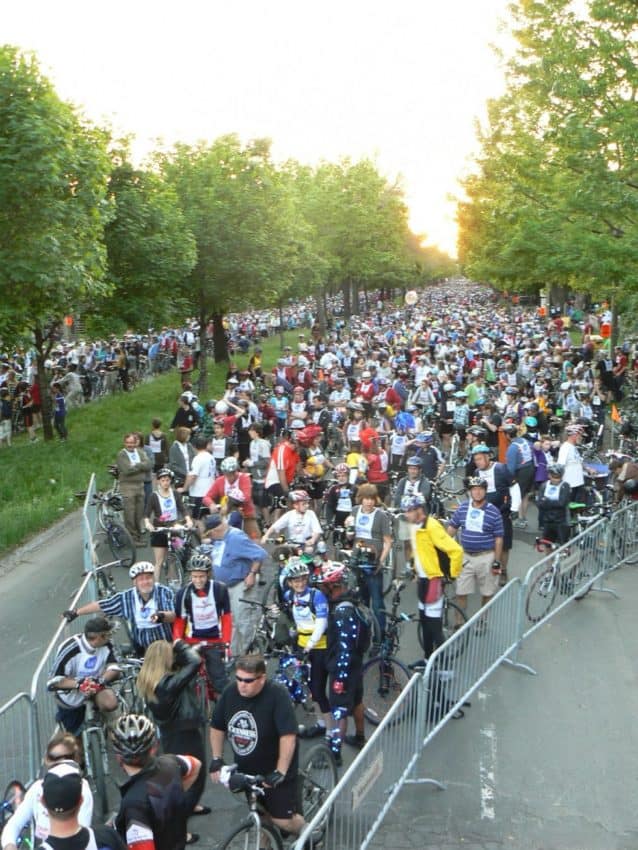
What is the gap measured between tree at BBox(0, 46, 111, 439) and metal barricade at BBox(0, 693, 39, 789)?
35.7ft

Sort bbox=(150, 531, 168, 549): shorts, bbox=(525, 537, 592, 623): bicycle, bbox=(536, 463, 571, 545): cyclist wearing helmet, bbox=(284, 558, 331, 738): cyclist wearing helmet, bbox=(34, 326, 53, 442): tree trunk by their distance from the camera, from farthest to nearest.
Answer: bbox=(34, 326, 53, 442): tree trunk, bbox=(536, 463, 571, 545): cyclist wearing helmet, bbox=(150, 531, 168, 549): shorts, bbox=(525, 537, 592, 623): bicycle, bbox=(284, 558, 331, 738): cyclist wearing helmet

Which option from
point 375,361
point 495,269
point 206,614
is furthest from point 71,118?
point 495,269

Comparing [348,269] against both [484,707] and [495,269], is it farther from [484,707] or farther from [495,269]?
[484,707]

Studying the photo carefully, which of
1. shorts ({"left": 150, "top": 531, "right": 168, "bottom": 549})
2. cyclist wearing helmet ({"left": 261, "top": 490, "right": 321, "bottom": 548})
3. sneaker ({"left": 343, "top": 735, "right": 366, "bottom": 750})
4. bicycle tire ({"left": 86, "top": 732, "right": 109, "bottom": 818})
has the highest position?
cyclist wearing helmet ({"left": 261, "top": 490, "right": 321, "bottom": 548})

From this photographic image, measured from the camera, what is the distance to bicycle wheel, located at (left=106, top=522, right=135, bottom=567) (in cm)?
1205

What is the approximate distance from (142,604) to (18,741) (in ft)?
4.69

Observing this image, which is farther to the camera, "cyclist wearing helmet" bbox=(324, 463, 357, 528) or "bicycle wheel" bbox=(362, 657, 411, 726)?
"cyclist wearing helmet" bbox=(324, 463, 357, 528)

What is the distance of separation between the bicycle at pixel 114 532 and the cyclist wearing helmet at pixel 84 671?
17.7 feet

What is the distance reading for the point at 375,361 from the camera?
2483cm

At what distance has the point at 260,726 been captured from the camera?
5176mm

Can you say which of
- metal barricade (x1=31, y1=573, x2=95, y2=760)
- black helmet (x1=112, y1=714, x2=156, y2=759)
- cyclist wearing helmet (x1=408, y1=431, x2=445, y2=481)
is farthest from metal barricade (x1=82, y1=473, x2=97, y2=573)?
black helmet (x1=112, y1=714, x2=156, y2=759)

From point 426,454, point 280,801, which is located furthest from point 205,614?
point 426,454

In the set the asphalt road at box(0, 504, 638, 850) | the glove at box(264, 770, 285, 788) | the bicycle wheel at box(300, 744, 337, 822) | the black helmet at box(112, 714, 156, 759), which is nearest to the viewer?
the black helmet at box(112, 714, 156, 759)

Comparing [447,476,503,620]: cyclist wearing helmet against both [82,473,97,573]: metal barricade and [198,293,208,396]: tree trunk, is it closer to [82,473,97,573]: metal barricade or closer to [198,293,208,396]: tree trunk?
[82,473,97,573]: metal barricade
